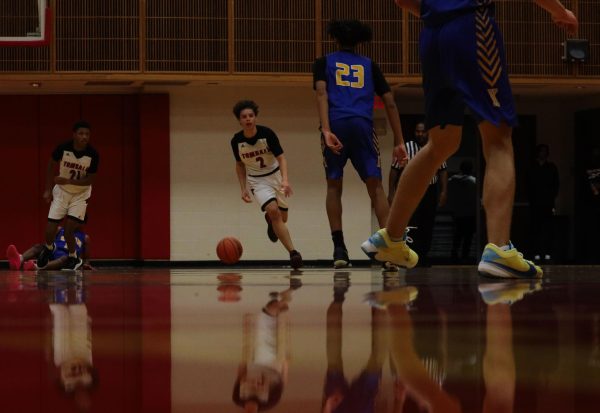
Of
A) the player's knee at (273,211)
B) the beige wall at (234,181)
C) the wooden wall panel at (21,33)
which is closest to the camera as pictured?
the player's knee at (273,211)

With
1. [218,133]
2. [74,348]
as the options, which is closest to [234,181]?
[218,133]

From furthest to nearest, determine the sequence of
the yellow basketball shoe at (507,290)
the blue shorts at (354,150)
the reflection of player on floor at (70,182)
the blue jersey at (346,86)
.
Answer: the reflection of player on floor at (70,182), the blue jersey at (346,86), the blue shorts at (354,150), the yellow basketball shoe at (507,290)

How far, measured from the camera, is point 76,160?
12117mm

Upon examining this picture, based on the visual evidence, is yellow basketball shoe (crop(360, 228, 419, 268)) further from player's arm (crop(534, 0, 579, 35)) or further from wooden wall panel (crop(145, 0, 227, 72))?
wooden wall panel (crop(145, 0, 227, 72))

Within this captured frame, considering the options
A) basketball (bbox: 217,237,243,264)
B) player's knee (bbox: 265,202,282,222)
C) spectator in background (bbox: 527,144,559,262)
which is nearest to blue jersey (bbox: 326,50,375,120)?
player's knee (bbox: 265,202,282,222)

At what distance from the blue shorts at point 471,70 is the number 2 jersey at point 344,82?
3.06 m

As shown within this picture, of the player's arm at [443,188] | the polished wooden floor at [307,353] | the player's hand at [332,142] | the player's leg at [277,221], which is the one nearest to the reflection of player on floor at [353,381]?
the polished wooden floor at [307,353]

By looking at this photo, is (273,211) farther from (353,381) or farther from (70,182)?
(353,381)

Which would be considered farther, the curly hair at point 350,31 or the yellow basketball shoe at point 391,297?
the curly hair at point 350,31

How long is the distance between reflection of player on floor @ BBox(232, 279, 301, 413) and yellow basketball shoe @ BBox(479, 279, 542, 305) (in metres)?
0.74

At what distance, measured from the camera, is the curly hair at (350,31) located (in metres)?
7.68

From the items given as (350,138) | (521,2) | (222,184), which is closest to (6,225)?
(222,184)

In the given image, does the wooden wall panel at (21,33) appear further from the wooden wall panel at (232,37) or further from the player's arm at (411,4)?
the player's arm at (411,4)

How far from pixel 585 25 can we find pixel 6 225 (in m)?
8.76
